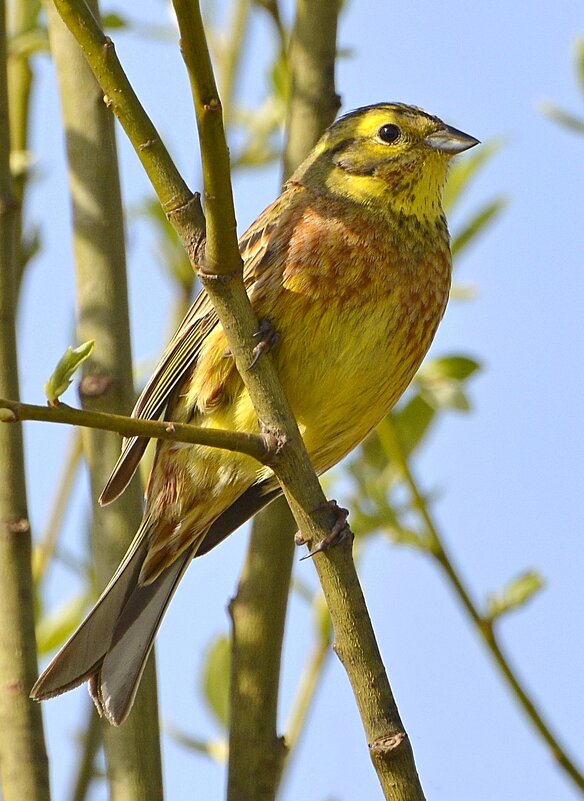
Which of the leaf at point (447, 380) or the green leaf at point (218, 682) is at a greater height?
the leaf at point (447, 380)

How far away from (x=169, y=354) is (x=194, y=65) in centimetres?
163

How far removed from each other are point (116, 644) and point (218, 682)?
669 millimetres

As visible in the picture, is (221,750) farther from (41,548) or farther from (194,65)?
(194,65)

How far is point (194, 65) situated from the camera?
6.86 ft

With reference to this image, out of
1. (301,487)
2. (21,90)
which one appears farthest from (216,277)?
(21,90)

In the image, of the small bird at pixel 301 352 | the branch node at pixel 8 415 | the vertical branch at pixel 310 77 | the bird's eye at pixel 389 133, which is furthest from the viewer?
the bird's eye at pixel 389 133

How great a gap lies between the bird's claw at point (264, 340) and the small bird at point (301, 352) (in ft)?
0.79

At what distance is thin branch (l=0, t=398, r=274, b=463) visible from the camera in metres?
2.02

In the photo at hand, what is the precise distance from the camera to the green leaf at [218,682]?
3.99 meters

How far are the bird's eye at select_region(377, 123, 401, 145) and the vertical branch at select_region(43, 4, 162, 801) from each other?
1024 millimetres

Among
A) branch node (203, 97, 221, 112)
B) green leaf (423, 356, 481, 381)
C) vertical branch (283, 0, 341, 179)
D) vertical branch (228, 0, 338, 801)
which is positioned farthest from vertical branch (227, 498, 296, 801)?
branch node (203, 97, 221, 112)

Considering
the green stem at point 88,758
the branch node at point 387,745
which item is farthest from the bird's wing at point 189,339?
the branch node at point 387,745

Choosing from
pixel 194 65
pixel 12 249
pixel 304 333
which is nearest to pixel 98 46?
pixel 194 65

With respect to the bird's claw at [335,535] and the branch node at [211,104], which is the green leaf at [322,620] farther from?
the branch node at [211,104]
